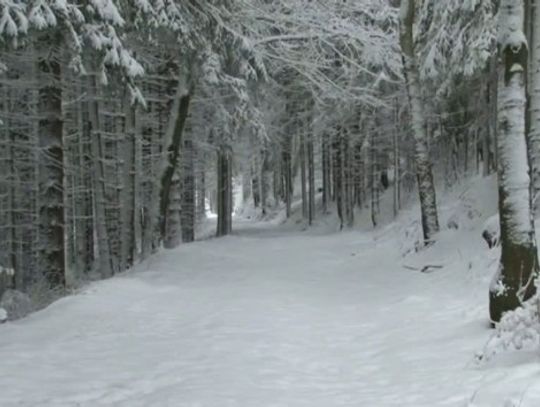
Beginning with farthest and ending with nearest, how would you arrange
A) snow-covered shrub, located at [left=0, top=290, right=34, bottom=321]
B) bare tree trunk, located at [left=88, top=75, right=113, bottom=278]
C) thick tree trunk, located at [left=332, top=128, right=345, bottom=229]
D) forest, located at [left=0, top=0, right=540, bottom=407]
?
1. thick tree trunk, located at [left=332, top=128, right=345, bottom=229]
2. bare tree trunk, located at [left=88, top=75, right=113, bottom=278]
3. snow-covered shrub, located at [left=0, top=290, right=34, bottom=321]
4. forest, located at [left=0, top=0, right=540, bottom=407]

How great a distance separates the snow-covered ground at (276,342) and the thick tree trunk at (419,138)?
1.55ft

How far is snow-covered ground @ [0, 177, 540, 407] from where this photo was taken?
5.08m

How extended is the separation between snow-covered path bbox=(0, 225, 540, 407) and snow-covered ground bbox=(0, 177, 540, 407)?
18mm

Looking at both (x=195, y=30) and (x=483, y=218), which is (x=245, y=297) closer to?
(x=195, y=30)

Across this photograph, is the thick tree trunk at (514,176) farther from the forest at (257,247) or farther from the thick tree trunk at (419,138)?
the thick tree trunk at (419,138)

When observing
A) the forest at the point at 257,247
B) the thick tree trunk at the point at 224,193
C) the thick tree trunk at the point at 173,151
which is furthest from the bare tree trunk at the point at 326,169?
the thick tree trunk at the point at 173,151

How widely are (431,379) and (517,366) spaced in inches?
28.5

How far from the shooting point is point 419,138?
1364 centimetres

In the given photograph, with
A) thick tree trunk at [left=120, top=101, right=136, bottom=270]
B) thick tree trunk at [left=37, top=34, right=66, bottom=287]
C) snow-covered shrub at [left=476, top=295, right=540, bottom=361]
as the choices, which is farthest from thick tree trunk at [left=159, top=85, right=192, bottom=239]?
snow-covered shrub at [left=476, top=295, right=540, bottom=361]

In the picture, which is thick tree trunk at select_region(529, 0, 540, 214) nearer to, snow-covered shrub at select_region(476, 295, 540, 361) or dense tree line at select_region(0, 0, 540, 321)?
dense tree line at select_region(0, 0, 540, 321)

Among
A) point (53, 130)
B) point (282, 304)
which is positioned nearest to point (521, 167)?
point (282, 304)

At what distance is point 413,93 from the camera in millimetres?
13789

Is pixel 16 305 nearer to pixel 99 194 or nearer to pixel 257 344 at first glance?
pixel 257 344

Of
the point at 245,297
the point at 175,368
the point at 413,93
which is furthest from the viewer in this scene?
the point at 413,93
